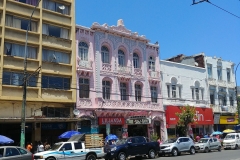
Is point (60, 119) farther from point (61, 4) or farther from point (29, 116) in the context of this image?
point (61, 4)

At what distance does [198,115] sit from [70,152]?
2344cm

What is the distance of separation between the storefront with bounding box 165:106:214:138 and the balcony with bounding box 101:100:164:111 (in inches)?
62.2

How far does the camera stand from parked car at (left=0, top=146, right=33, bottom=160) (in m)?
15.1

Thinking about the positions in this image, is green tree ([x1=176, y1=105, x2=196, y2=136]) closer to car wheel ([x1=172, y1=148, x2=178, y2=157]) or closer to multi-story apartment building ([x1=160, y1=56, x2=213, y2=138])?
multi-story apartment building ([x1=160, y1=56, x2=213, y2=138])

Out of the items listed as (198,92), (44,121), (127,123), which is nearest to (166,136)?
(127,123)

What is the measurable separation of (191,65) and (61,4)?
21.2m

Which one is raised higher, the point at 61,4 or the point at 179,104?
the point at 61,4

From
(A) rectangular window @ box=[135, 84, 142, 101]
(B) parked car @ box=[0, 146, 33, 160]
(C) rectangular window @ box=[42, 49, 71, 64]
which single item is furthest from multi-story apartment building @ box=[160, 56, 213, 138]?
(B) parked car @ box=[0, 146, 33, 160]

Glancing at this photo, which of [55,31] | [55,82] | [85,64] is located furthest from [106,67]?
[55,31]

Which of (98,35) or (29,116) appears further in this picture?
(98,35)

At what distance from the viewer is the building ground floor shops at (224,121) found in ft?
138

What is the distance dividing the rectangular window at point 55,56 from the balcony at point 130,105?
5.54 metres

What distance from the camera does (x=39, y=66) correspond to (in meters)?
26.6

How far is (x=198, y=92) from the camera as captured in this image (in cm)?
4097
